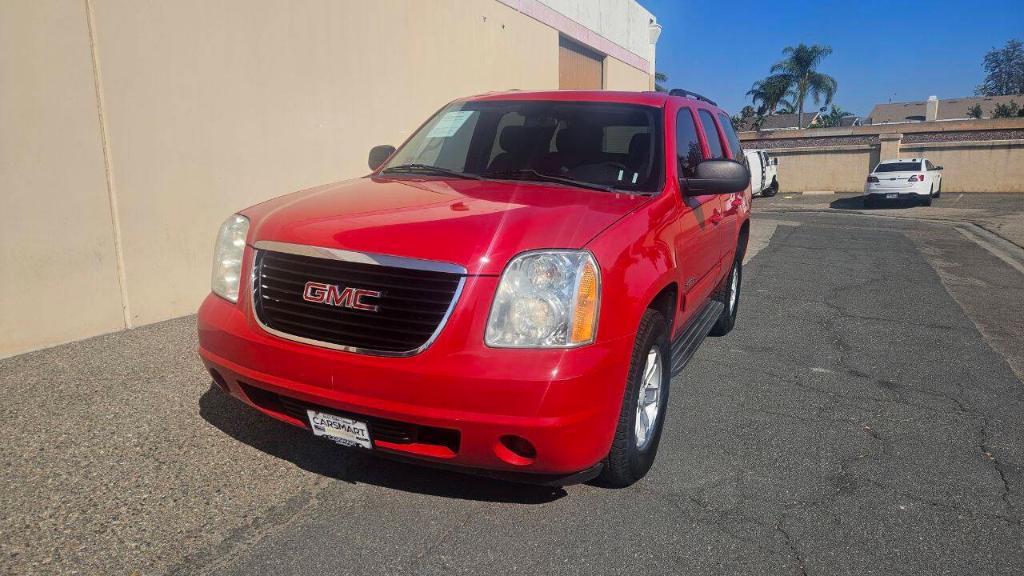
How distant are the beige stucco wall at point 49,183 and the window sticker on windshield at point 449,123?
9.19 ft

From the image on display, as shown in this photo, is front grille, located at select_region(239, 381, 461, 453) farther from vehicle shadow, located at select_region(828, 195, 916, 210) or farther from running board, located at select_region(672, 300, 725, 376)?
vehicle shadow, located at select_region(828, 195, 916, 210)

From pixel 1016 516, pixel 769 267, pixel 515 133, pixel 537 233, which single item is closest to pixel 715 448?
pixel 1016 516

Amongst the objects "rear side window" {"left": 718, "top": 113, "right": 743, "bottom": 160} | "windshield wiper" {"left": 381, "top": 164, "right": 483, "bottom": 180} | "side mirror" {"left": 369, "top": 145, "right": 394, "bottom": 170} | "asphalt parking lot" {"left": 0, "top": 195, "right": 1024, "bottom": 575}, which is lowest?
"asphalt parking lot" {"left": 0, "top": 195, "right": 1024, "bottom": 575}

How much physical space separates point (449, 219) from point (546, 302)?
1.86 ft

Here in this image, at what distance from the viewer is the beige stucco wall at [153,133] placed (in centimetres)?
500

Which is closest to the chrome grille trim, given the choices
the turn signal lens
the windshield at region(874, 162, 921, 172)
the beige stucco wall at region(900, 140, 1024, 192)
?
the turn signal lens

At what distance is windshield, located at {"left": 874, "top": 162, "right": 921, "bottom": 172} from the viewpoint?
78.1ft

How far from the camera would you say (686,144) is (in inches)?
169

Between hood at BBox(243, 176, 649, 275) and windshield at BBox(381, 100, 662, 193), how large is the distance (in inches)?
11.8

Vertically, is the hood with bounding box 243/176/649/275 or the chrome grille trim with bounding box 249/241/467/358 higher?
the hood with bounding box 243/176/649/275

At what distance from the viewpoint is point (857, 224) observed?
17609mm

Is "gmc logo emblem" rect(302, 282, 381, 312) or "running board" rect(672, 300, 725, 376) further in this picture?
"running board" rect(672, 300, 725, 376)

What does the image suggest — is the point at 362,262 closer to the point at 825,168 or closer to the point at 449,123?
the point at 449,123

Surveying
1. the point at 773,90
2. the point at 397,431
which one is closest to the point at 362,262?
the point at 397,431
